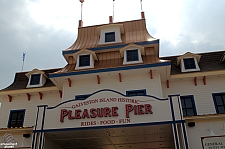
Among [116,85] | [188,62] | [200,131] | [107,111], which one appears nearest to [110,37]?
[116,85]

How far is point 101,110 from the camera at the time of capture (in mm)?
12969

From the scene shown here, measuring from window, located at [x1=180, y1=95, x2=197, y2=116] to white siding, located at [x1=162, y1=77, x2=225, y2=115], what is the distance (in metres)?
0.26

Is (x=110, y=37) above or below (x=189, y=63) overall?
above

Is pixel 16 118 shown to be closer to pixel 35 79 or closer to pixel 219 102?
pixel 35 79

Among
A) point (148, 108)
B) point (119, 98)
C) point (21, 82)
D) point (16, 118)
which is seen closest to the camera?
point (148, 108)

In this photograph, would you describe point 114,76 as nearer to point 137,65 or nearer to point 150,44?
point 137,65

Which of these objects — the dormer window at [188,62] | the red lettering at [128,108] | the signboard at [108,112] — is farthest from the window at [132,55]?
the red lettering at [128,108]

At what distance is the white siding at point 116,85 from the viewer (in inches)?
631

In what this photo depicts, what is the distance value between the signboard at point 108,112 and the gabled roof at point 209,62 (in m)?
5.76

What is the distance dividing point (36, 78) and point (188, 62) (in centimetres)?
1206

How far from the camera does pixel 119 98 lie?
1316 centimetres

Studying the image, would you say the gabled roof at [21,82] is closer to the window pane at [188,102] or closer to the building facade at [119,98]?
the building facade at [119,98]

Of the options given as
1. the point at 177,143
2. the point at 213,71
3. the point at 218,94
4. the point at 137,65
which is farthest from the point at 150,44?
the point at 177,143

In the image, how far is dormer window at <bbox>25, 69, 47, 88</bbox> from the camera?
1915 centimetres
